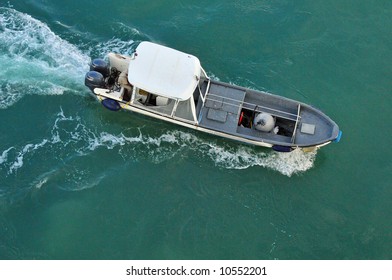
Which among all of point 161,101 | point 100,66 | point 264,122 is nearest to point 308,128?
point 264,122

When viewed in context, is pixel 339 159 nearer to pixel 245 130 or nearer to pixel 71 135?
pixel 245 130

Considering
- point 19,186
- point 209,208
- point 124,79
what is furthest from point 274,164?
point 19,186

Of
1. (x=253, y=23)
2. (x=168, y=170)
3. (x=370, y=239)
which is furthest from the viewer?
(x=253, y=23)

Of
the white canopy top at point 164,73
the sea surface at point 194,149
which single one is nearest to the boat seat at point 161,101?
the white canopy top at point 164,73

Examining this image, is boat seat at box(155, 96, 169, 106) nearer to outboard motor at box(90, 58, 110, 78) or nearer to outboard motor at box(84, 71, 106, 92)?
outboard motor at box(84, 71, 106, 92)

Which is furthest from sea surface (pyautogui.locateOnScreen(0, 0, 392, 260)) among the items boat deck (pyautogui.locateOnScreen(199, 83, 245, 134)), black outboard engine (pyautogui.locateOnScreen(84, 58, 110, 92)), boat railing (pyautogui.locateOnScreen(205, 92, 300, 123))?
boat railing (pyautogui.locateOnScreen(205, 92, 300, 123))
